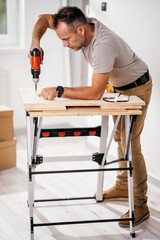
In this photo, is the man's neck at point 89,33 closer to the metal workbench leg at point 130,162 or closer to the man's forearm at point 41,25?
the man's forearm at point 41,25

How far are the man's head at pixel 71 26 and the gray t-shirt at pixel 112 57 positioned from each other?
0.09 metres

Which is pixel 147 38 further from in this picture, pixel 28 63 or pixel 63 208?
pixel 28 63

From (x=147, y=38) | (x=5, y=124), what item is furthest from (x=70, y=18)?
(x=5, y=124)

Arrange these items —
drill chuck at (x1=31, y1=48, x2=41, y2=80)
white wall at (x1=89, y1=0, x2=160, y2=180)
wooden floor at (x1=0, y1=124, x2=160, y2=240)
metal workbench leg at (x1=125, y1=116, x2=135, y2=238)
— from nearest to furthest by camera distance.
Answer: drill chuck at (x1=31, y1=48, x2=41, y2=80) < metal workbench leg at (x1=125, y1=116, x2=135, y2=238) < wooden floor at (x1=0, y1=124, x2=160, y2=240) < white wall at (x1=89, y1=0, x2=160, y2=180)

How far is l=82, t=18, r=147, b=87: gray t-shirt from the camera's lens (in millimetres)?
2168

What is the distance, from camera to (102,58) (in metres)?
2.16

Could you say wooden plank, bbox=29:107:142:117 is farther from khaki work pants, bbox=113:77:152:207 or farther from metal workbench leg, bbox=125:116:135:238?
khaki work pants, bbox=113:77:152:207

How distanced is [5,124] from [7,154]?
259mm

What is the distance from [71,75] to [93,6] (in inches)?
46.0

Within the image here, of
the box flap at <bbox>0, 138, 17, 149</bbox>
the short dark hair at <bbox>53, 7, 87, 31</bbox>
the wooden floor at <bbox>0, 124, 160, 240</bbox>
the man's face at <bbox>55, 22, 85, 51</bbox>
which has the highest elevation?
the short dark hair at <bbox>53, 7, 87, 31</bbox>

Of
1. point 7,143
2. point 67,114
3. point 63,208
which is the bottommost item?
point 63,208

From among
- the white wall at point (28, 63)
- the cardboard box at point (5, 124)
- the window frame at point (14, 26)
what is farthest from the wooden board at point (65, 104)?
the window frame at point (14, 26)

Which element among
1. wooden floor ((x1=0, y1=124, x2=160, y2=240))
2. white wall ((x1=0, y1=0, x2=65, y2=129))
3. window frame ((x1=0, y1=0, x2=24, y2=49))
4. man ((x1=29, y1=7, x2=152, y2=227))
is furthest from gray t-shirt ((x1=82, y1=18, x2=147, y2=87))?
window frame ((x1=0, y1=0, x2=24, y2=49))

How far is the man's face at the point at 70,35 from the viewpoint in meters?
2.17
